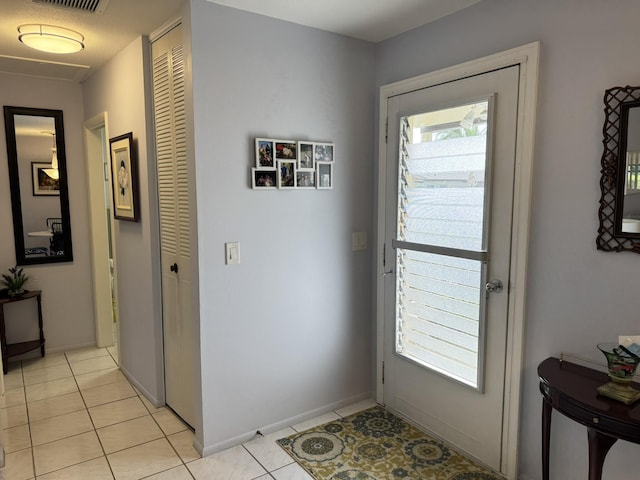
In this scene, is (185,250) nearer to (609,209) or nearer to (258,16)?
(258,16)

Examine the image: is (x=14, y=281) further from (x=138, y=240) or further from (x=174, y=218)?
(x=174, y=218)

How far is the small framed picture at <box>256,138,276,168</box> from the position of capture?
8.05ft

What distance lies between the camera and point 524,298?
210 cm

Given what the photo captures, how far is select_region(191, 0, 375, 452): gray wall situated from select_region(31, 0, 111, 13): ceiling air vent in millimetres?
500

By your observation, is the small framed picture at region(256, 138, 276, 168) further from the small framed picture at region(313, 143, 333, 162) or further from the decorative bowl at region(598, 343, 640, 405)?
the decorative bowl at region(598, 343, 640, 405)

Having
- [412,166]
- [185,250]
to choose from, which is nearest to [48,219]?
[185,250]

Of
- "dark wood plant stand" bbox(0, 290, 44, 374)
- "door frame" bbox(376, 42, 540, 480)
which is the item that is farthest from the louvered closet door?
"dark wood plant stand" bbox(0, 290, 44, 374)

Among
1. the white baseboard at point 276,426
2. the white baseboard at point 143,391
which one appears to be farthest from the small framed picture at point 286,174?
the white baseboard at point 143,391

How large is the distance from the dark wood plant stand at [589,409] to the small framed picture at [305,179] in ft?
5.12

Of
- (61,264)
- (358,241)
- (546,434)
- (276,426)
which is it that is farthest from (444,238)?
(61,264)

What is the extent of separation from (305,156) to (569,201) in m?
1.42

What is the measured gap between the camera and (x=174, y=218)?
2707mm

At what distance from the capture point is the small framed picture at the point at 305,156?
8.59ft

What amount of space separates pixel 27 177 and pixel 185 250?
2.16 m
